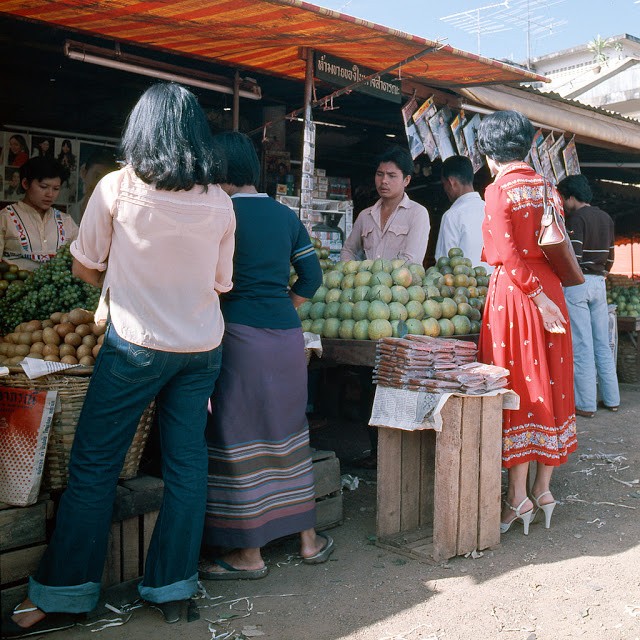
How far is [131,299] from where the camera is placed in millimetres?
2582

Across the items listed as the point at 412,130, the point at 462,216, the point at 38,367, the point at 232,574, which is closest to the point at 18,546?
the point at 38,367

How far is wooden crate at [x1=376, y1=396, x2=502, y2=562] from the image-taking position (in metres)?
3.33

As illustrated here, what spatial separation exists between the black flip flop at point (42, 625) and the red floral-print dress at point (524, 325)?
2284 mm

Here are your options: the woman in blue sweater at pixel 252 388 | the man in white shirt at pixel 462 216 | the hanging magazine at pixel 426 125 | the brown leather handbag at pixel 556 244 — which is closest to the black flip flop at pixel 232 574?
the woman in blue sweater at pixel 252 388

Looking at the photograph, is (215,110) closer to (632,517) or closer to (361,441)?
(361,441)

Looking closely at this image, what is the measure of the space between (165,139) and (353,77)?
3160 millimetres

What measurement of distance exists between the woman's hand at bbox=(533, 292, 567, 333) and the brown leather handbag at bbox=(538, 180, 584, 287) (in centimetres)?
19

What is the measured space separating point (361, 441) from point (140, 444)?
2981 mm

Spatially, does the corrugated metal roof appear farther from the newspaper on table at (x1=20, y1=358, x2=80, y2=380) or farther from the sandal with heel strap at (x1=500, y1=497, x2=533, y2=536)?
the newspaper on table at (x1=20, y1=358, x2=80, y2=380)

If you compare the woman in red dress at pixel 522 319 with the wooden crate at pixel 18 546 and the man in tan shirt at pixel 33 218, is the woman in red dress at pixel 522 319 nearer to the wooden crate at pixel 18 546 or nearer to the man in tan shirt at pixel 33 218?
the wooden crate at pixel 18 546

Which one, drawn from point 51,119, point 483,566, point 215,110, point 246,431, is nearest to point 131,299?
point 246,431

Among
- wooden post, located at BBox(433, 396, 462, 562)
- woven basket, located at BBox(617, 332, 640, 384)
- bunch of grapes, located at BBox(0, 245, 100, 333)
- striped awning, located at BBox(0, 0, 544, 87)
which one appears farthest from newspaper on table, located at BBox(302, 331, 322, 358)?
woven basket, located at BBox(617, 332, 640, 384)

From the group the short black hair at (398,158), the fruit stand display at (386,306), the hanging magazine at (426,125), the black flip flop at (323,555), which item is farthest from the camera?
the hanging magazine at (426,125)

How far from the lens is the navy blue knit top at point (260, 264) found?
10.3 ft
